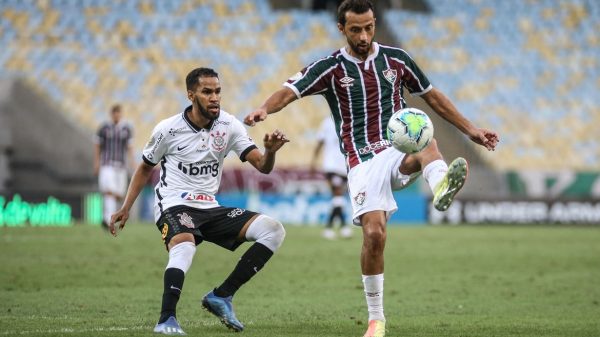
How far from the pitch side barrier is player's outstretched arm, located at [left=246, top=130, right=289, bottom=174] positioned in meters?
17.1

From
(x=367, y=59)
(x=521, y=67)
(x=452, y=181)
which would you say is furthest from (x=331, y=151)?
(x=521, y=67)

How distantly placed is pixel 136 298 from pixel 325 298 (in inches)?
72.9

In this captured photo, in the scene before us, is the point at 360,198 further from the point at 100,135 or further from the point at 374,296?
the point at 100,135

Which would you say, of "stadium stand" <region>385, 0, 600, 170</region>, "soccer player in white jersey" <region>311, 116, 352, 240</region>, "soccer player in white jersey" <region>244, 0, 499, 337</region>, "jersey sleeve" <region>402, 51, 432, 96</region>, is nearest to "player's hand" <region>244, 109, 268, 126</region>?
"soccer player in white jersey" <region>244, 0, 499, 337</region>

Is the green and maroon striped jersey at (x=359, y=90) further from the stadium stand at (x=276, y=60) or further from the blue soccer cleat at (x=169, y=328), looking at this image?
the stadium stand at (x=276, y=60)

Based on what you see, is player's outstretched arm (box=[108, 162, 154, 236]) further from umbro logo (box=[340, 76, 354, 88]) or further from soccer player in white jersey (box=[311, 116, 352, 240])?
soccer player in white jersey (box=[311, 116, 352, 240])

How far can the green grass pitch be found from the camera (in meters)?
7.99

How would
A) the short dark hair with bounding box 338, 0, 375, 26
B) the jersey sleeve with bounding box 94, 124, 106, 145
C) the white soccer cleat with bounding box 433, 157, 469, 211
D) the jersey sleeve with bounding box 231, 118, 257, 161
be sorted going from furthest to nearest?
1. the jersey sleeve with bounding box 94, 124, 106, 145
2. the jersey sleeve with bounding box 231, 118, 257, 161
3. the short dark hair with bounding box 338, 0, 375, 26
4. the white soccer cleat with bounding box 433, 157, 469, 211

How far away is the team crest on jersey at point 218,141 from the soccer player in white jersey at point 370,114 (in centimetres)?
71

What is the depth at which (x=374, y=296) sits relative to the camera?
7.25 meters

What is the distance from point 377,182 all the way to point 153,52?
22.1 meters

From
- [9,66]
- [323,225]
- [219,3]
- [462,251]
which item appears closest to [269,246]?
[462,251]

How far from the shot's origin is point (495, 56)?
3128 cm

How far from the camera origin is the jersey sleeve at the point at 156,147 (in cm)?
788
